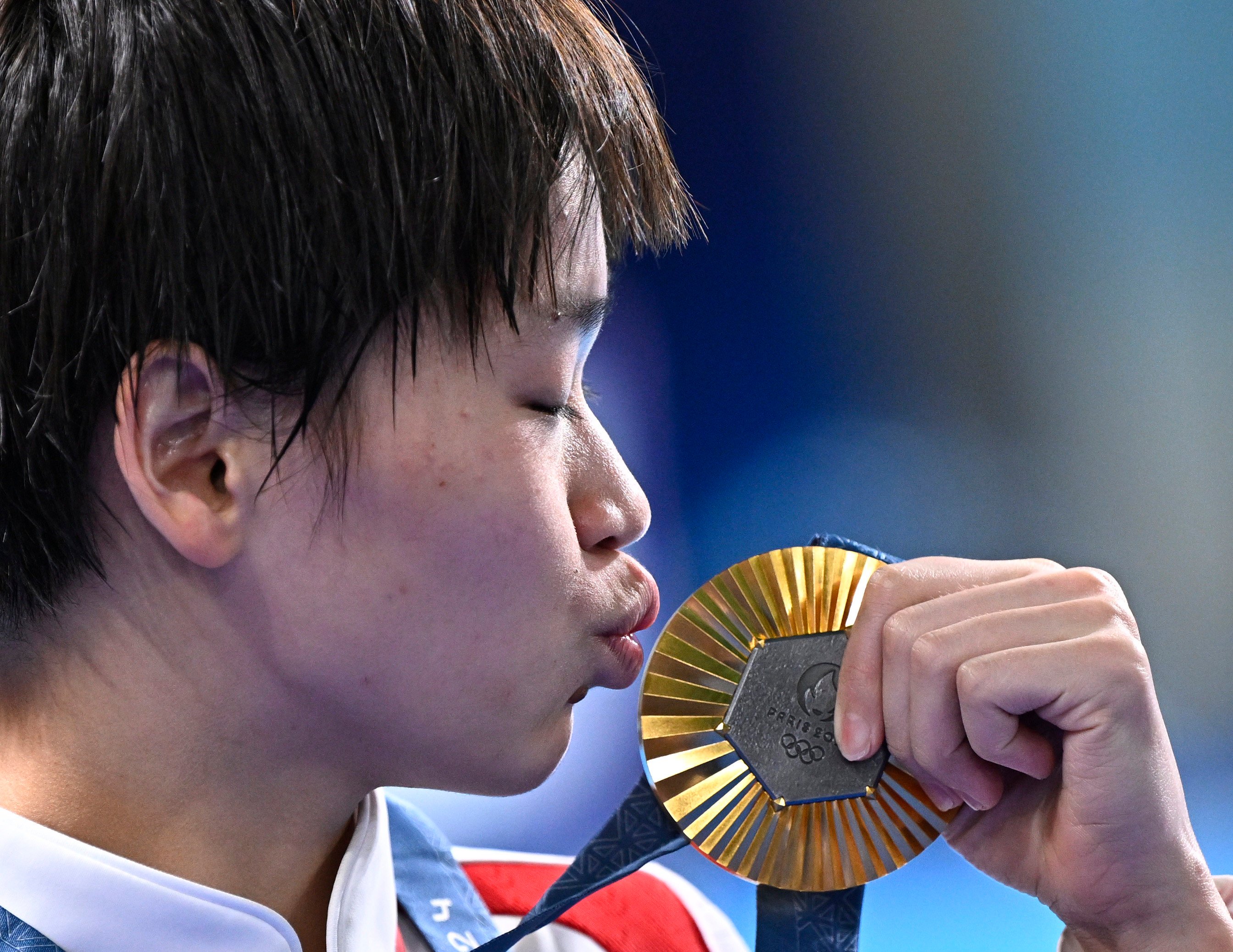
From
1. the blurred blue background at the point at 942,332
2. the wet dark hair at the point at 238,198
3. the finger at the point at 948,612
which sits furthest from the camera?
the blurred blue background at the point at 942,332

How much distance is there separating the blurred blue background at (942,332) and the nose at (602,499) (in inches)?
29.2

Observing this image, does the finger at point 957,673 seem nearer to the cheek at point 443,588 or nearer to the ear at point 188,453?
the cheek at point 443,588

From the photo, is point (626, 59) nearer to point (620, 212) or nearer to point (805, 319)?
point (620, 212)

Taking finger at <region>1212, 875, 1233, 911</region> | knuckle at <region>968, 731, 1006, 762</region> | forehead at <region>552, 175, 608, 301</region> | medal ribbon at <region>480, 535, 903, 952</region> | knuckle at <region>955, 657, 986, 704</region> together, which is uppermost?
forehead at <region>552, 175, 608, 301</region>

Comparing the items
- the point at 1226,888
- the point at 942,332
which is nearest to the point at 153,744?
the point at 1226,888

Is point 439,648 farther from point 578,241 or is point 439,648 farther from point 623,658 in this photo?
point 578,241

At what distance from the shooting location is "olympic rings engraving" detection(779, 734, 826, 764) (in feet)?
2.78

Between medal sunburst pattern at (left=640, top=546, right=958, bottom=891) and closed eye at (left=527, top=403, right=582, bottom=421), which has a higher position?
closed eye at (left=527, top=403, right=582, bottom=421)

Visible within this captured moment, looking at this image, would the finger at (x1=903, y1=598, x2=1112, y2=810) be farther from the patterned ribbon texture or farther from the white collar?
the patterned ribbon texture

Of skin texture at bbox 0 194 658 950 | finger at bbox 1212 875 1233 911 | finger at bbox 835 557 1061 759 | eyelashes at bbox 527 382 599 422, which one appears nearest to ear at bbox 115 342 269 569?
skin texture at bbox 0 194 658 950

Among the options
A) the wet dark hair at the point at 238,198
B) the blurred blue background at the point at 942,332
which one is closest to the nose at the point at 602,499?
the wet dark hair at the point at 238,198

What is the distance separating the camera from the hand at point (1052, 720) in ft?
2.64

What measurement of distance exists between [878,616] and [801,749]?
11cm

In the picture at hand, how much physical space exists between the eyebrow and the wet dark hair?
0.13ft
